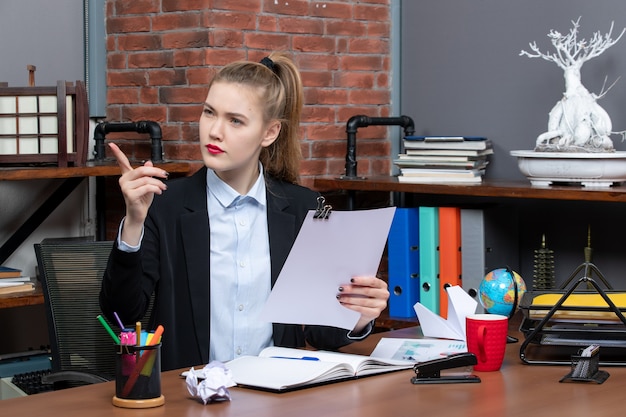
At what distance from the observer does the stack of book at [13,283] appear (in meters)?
3.03

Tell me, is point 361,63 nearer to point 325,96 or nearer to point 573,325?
point 325,96

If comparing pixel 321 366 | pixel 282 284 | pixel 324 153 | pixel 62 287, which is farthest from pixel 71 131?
pixel 321 366

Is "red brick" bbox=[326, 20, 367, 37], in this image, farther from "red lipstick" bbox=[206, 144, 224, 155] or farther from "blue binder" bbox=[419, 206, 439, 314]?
"red lipstick" bbox=[206, 144, 224, 155]

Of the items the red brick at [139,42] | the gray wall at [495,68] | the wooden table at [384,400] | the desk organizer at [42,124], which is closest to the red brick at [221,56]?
the red brick at [139,42]

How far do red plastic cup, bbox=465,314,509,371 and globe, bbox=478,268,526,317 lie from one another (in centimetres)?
36

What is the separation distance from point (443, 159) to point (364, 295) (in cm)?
138

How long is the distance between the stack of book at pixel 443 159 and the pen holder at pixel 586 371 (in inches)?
57.8

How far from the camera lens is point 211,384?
1.70 m

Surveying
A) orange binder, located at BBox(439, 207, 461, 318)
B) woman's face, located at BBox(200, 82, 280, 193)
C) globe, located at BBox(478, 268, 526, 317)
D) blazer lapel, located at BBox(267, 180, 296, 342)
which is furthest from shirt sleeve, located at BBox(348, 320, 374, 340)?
orange binder, located at BBox(439, 207, 461, 318)

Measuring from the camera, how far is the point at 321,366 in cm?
190

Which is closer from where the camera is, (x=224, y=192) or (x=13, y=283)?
(x=224, y=192)

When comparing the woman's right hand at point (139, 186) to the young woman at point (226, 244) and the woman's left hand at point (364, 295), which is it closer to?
the young woman at point (226, 244)

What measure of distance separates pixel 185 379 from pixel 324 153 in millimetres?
1877

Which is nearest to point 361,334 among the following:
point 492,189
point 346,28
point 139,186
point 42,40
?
point 139,186
